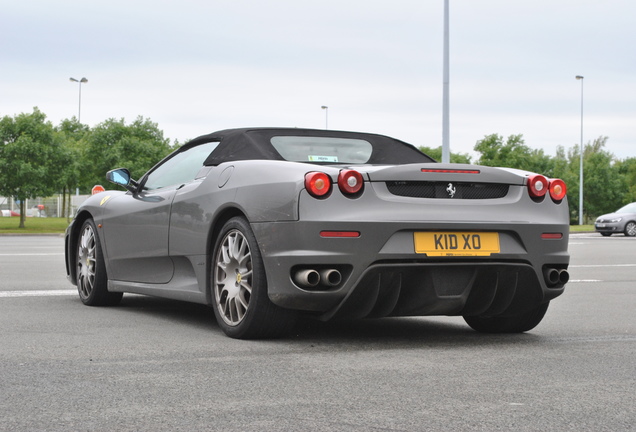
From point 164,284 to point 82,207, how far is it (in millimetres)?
1697

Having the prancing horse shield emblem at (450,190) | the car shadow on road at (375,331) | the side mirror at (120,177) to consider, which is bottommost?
the car shadow on road at (375,331)

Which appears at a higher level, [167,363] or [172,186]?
[172,186]

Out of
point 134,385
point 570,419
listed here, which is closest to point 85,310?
point 134,385

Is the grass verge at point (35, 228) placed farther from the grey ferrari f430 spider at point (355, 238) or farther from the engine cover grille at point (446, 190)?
the engine cover grille at point (446, 190)

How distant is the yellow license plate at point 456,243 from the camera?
17.3 feet

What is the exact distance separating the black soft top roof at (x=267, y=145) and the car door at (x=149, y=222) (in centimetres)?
17

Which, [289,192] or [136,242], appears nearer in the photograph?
[289,192]

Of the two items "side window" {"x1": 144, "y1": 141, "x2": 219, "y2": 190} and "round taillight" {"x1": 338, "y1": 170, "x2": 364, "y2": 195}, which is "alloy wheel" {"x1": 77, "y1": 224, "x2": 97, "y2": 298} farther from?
"round taillight" {"x1": 338, "y1": 170, "x2": 364, "y2": 195}

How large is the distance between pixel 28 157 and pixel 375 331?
132ft

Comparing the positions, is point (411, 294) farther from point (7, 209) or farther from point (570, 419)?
point (7, 209)

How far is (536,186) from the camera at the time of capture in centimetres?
568

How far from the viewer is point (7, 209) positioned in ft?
341

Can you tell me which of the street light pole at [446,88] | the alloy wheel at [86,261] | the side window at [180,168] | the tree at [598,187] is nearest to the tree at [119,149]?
the street light pole at [446,88]

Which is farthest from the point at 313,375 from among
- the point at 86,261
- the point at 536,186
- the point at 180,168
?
the point at 86,261
